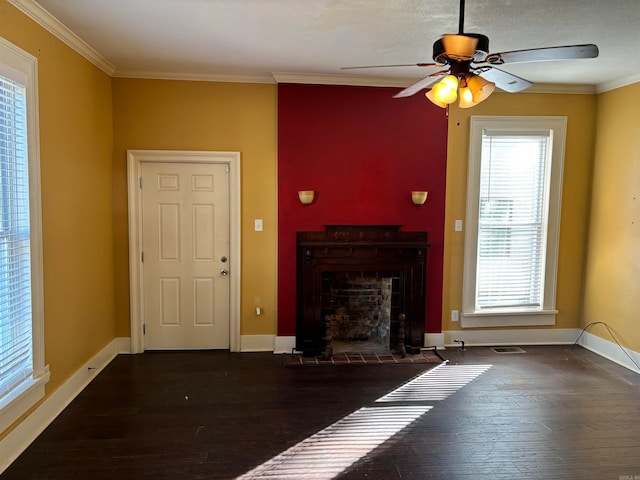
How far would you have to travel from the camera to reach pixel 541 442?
2.78m

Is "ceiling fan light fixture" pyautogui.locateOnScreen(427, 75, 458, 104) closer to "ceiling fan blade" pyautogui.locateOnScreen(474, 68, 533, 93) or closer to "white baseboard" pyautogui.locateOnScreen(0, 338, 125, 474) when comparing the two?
"ceiling fan blade" pyautogui.locateOnScreen(474, 68, 533, 93)

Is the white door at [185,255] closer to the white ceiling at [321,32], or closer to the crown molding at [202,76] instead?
the crown molding at [202,76]

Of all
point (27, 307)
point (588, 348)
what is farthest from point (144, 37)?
point (588, 348)

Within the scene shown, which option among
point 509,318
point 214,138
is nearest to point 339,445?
point 509,318

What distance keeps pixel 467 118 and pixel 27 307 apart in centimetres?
403

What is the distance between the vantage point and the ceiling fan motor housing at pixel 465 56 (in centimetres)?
202

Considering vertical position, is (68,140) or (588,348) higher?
(68,140)


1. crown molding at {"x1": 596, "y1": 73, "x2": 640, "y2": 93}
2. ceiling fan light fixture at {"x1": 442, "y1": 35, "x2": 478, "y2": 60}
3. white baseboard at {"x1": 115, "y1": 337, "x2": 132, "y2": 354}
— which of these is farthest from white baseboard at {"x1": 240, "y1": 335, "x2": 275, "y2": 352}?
→ crown molding at {"x1": 596, "y1": 73, "x2": 640, "y2": 93}

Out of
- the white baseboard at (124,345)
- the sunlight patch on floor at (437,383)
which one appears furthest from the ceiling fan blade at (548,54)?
the white baseboard at (124,345)

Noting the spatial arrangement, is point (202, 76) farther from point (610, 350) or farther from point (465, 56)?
point (610, 350)

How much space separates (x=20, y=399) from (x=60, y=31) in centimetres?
241

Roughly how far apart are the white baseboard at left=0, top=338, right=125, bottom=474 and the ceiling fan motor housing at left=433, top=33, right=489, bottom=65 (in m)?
3.11

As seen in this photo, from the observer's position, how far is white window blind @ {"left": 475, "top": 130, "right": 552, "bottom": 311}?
4.45m

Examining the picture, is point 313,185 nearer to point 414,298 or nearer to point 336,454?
point 414,298
